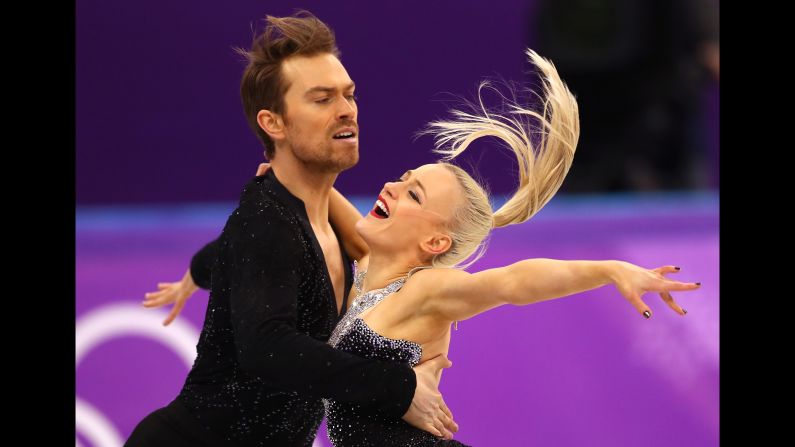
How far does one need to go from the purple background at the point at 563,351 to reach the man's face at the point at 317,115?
166 centimetres

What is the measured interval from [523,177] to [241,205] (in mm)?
911

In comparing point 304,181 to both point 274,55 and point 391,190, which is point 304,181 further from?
point 274,55

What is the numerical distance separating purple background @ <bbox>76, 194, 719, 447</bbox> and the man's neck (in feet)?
5.02

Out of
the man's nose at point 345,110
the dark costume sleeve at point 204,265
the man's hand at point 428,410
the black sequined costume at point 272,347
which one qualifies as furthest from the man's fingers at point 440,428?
the dark costume sleeve at point 204,265

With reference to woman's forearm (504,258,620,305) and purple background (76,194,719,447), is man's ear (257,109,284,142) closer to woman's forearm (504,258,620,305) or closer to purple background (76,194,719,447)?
woman's forearm (504,258,620,305)

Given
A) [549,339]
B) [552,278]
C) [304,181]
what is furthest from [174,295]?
[552,278]

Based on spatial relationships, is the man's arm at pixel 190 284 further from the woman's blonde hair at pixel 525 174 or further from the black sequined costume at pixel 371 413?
the woman's blonde hair at pixel 525 174

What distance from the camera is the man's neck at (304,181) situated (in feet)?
11.8

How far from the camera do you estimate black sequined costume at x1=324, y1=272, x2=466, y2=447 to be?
3342 millimetres

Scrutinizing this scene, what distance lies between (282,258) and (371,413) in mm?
548

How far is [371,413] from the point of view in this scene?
11.1 ft

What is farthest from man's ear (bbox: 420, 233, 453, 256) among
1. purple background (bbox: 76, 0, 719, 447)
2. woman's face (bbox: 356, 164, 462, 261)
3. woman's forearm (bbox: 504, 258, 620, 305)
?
purple background (bbox: 76, 0, 719, 447)
